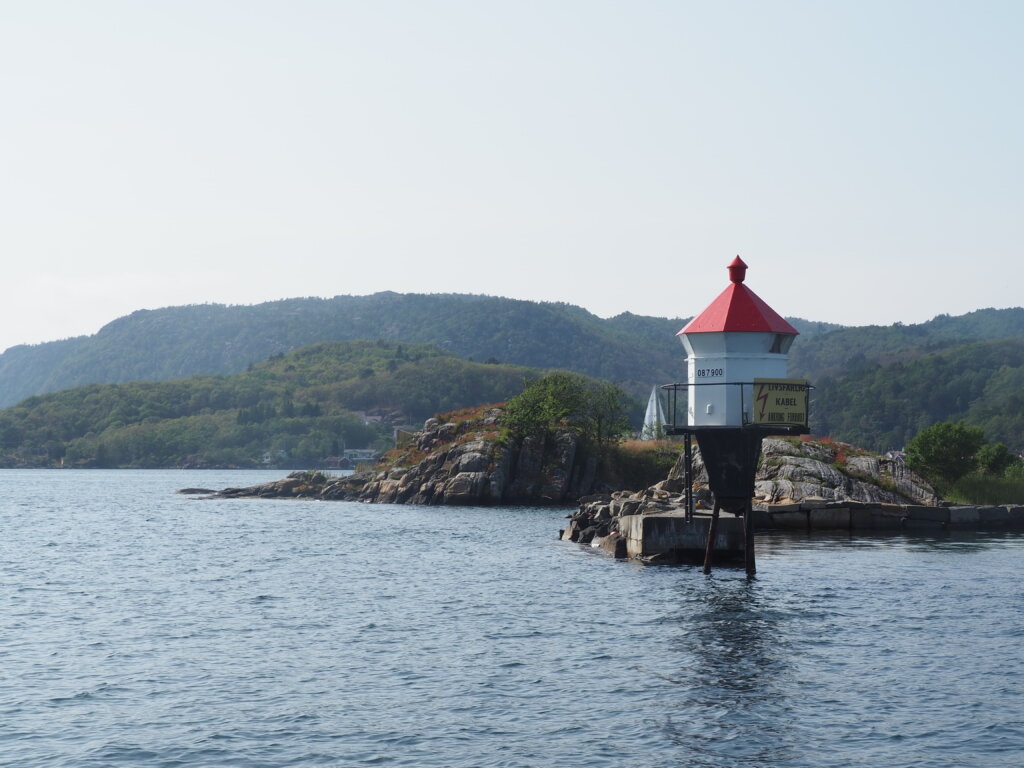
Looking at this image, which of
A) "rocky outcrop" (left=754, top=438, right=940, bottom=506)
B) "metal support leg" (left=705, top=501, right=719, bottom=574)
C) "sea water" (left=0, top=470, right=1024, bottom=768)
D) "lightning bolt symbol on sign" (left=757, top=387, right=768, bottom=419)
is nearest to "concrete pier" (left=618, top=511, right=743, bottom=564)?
"metal support leg" (left=705, top=501, right=719, bottom=574)

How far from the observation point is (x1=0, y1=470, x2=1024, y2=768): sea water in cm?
2244

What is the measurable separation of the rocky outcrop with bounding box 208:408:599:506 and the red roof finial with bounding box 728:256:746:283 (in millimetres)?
69773

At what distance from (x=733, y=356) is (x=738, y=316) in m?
1.52

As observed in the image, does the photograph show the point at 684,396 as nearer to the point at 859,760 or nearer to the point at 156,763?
the point at 859,760

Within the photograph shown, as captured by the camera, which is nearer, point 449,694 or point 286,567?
point 449,694

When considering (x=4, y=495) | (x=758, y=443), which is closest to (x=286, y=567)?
(x=758, y=443)

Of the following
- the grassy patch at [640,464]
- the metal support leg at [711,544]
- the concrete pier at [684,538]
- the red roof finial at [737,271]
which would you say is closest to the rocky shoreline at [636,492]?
the concrete pier at [684,538]

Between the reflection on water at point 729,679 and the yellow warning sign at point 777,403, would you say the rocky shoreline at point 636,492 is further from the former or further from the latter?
the reflection on water at point 729,679

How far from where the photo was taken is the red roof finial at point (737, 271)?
4281 cm

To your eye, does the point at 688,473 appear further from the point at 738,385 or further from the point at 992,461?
the point at 992,461

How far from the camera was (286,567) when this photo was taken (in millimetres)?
55844

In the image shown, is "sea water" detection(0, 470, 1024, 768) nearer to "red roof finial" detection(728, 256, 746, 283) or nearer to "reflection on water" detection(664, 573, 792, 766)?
"reflection on water" detection(664, 573, 792, 766)

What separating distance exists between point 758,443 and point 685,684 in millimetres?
16310

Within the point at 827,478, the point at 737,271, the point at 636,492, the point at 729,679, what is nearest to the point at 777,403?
the point at 737,271
